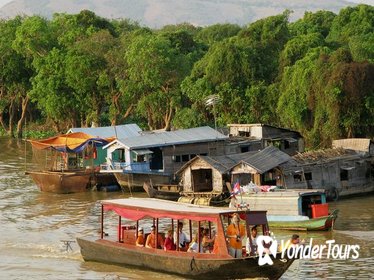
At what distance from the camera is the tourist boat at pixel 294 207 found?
28797 mm

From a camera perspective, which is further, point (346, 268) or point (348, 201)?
point (348, 201)

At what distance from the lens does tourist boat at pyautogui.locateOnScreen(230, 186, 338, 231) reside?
2880 cm

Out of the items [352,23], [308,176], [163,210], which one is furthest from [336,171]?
[352,23]

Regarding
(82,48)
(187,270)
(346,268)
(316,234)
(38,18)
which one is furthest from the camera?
(38,18)

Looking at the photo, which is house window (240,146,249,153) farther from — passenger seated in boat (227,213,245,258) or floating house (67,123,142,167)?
passenger seated in boat (227,213,245,258)

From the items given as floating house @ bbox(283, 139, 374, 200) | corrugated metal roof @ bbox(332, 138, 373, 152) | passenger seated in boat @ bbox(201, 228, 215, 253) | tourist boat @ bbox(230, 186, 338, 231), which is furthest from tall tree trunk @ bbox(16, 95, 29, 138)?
passenger seated in boat @ bbox(201, 228, 215, 253)

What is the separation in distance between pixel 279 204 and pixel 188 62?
29.0 meters

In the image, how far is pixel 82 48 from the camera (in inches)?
2343

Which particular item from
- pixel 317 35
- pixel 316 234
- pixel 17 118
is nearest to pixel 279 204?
pixel 316 234

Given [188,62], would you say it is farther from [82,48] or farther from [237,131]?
[237,131]

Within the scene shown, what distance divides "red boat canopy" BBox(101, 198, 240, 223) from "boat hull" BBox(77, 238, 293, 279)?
33.7 inches

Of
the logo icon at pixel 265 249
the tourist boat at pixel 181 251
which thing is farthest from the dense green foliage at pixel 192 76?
the logo icon at pixel 265 249

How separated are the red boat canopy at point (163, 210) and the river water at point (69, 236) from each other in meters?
1.48

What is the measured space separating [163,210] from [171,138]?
17005mm
